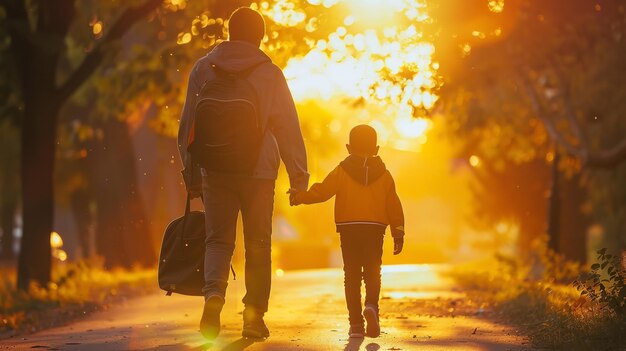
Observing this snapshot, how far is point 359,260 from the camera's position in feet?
31.1

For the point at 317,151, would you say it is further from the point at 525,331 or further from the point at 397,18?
the point at 525,331

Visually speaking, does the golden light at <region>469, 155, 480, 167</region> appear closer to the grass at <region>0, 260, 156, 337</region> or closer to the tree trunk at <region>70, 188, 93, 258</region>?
the tree trunk at <region>70, 188, 93, 258</region>

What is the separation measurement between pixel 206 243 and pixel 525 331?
324 cm

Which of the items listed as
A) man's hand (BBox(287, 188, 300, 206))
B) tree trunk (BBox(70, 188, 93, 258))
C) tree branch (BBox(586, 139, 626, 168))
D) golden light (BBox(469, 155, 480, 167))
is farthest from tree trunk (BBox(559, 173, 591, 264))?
man's hand (BBox(287, 188, 300, 206))

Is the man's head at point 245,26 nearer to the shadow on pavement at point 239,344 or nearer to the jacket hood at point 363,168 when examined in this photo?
the jacket hood at point 363,168

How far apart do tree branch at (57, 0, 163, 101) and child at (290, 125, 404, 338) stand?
790 cm

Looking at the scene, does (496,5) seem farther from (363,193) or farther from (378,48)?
(363,193)

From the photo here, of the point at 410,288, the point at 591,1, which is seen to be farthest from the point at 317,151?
the point at 591,1

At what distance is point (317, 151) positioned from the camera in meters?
42.3

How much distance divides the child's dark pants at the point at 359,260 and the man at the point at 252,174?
1001mm

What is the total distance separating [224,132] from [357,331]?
2.05 meters

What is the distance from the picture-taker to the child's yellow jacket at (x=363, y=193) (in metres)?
9.39

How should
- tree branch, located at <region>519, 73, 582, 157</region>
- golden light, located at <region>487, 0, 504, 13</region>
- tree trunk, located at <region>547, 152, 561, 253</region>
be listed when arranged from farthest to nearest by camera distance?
tree branch, located at <region>519, 73, 582, 157</region> < tree trunk, located at <region>547, 152, 561, 253</region> < golden light, located at <region>487, 0, 504, 13</region>

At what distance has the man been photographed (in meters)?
8.34
